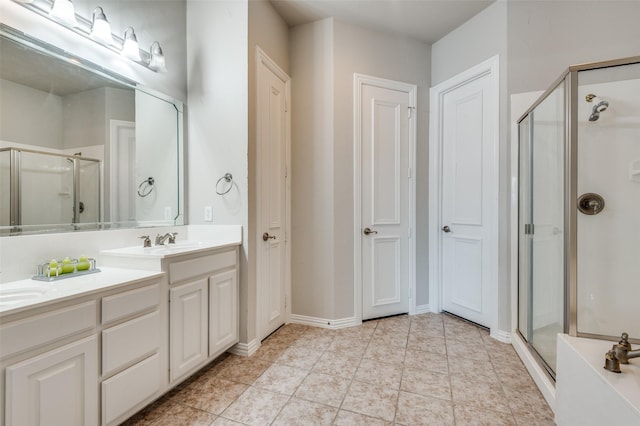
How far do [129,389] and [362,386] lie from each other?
1.25m

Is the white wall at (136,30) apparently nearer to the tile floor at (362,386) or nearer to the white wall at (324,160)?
the white wall at (324,160)

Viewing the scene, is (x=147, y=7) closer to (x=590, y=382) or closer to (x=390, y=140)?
(x=390, y=140)

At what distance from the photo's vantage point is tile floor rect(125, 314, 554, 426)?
1.52 metres

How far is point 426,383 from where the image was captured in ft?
5.95

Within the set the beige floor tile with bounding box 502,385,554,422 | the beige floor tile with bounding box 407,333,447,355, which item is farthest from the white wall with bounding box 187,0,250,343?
the beige floor tile with bounding box 502,385,554,422

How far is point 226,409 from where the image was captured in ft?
5.18

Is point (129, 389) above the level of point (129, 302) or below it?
below

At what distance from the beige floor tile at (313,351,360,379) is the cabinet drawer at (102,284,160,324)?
1147 mm

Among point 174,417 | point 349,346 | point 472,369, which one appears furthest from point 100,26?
point 472,369

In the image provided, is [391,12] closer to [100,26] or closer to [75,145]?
[100,26]

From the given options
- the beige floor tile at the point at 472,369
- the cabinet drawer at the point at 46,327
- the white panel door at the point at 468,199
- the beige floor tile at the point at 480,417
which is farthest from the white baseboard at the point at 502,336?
the cabinet drawer at the point at 46,327

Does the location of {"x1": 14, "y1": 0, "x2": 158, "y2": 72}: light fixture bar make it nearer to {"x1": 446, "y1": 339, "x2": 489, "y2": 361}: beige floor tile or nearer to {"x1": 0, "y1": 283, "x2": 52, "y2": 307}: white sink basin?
{"x1": 0, "y1": 283, "x2": 52, "y2": 307}: white sink basin

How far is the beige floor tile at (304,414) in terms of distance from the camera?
1.48 meters

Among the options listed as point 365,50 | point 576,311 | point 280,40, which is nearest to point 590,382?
point 576,311
